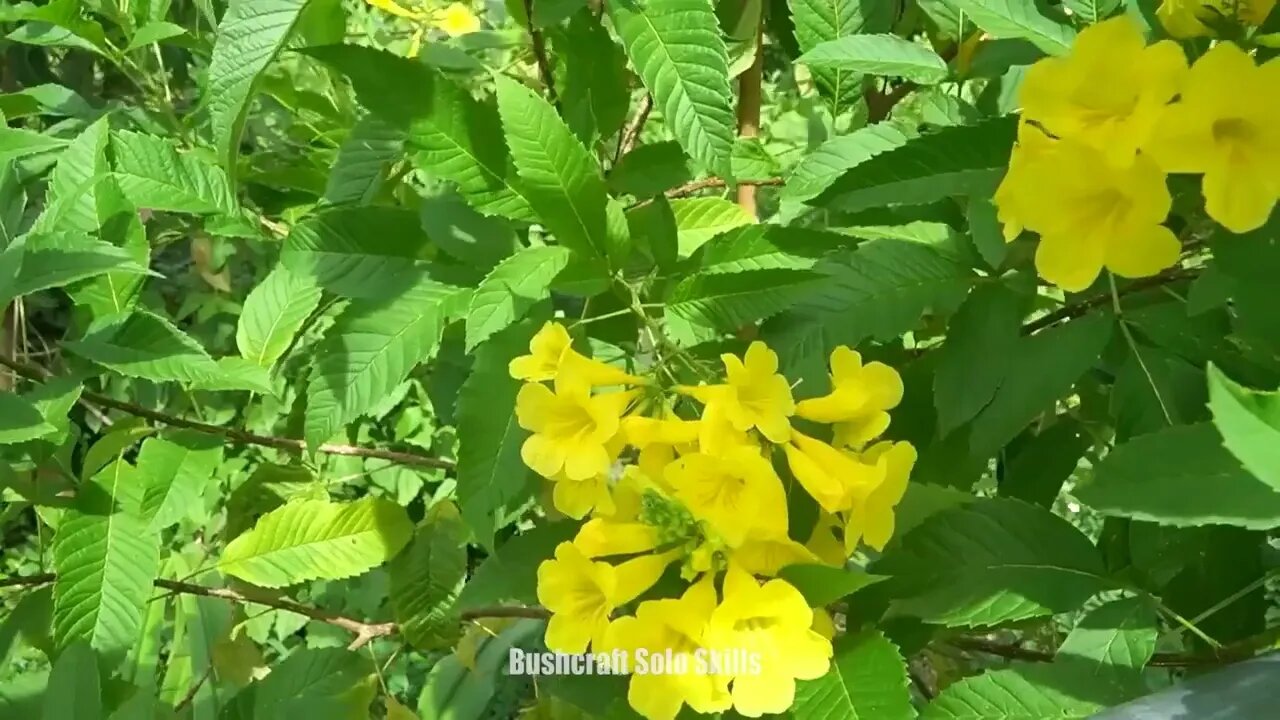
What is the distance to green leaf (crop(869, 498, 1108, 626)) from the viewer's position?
2.00ft

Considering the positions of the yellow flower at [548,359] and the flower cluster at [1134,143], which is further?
the yellow flower at [548,359]

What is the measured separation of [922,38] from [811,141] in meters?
0.26

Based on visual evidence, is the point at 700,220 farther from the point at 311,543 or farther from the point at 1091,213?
the point at 311,543

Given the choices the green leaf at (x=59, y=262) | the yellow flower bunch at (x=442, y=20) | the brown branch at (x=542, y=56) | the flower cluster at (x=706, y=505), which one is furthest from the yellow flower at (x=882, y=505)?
the yellow flower bunch at (x=442, y=20)

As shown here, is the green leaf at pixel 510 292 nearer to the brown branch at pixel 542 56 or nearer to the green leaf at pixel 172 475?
the brown branch at pixel 542 56

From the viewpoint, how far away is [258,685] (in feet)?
2.75

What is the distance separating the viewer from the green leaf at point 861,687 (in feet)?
1.77

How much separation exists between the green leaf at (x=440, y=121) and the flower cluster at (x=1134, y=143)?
13.1 inches

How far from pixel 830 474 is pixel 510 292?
235 millimetres

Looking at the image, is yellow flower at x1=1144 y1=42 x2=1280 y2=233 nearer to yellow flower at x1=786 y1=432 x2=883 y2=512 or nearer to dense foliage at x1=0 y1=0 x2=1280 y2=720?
dense foliage at x1=0 y1=0 x2=1280 y2=720

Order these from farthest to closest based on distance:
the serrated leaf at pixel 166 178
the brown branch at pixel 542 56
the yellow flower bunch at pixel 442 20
Answer: the yellow flower bunch at pixel 442 20 < the serrated leaf at pixel 166 178 < the brown branch at pixel 542 56

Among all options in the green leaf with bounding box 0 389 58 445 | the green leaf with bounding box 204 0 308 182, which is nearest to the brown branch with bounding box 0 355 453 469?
the green leaf with bounding box 0 389 58 445

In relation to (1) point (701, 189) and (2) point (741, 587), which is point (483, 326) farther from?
(1) point (701, 189)

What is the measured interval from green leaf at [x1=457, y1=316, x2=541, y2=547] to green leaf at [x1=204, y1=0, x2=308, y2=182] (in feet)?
Answer: 0.72
